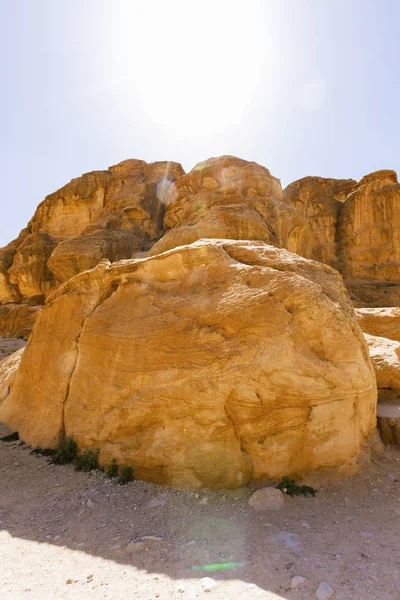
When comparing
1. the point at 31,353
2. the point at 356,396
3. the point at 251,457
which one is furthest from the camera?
the point at 31,353

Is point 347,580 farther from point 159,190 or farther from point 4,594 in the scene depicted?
point 159,190

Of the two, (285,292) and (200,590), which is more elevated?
(285,292)

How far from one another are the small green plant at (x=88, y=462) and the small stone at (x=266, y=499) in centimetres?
267

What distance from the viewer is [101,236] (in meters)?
23.2

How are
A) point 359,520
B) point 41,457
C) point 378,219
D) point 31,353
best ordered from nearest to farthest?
point 359,520, point 41,457, point 31,353, point 378,219

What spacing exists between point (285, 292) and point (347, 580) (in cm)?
371

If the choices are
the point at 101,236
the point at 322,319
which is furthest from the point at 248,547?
the point at 101,236

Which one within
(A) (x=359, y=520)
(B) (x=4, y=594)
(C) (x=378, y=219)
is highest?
(C) (x=378, y=219)

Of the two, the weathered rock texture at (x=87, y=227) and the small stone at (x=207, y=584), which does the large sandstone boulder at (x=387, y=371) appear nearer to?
the small stone at (x=207, y=584)

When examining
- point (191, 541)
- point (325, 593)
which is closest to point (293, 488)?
point (191, 541)

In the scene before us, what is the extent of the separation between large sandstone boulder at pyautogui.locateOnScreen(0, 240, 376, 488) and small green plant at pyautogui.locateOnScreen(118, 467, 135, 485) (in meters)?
0.12

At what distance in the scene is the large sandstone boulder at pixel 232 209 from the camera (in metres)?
14.5

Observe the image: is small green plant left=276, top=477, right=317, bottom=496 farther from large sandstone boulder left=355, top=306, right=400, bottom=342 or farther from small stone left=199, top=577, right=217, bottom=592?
large sandstone boulder left=355, top=306, right=400, bottom=342

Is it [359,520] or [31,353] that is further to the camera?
[31,353]
